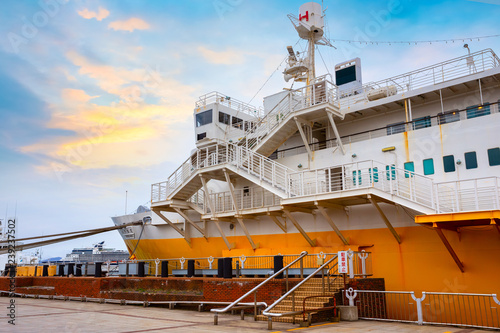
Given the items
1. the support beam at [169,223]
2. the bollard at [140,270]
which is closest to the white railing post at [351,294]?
the bollard at [140,270]

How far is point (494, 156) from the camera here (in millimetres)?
17312

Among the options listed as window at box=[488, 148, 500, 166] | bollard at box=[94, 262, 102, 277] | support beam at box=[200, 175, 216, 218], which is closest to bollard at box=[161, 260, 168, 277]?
bollard at box=[94, 262, 102, 277]

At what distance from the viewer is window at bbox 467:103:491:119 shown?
18688 millimetres

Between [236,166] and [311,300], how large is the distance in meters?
10.2

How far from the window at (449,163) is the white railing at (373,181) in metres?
1.07

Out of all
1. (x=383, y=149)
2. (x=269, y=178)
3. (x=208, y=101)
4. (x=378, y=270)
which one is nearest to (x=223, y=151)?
(x=269, y=178)

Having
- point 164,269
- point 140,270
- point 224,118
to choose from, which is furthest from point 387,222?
point 224,118

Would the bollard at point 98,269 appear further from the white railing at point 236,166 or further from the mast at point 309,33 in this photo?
the mast at point 309,33

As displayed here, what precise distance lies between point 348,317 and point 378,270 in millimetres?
6408

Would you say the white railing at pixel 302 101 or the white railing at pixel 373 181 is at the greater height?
the white railing at pixel 302 101

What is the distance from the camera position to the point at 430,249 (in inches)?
710

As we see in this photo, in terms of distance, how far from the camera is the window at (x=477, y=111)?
18.7 meters

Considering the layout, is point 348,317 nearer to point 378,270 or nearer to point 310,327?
point 310,327

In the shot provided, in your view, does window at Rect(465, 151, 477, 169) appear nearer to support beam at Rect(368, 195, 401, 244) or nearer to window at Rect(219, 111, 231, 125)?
support beam at Rect(368, 195, 401, 244)
